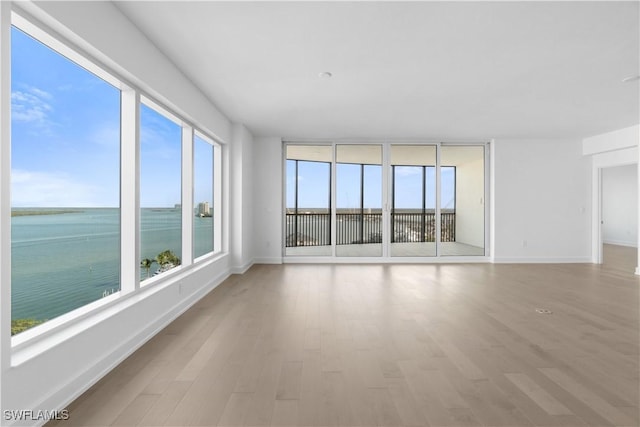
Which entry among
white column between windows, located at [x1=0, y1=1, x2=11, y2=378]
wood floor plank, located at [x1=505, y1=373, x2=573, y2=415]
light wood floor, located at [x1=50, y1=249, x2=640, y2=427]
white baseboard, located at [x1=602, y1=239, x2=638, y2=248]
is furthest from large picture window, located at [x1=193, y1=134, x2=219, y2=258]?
white baseboard, located at [x1=602, y1=239, x2=638, y2=248]

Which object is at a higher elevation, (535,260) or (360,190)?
(360,190)

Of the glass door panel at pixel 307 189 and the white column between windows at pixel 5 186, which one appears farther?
the glass door panel at pixel 307 189

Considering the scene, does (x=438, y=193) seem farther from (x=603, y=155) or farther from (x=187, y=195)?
(x=187, y=195)

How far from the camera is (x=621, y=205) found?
10016mm

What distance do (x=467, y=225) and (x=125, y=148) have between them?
7085mm

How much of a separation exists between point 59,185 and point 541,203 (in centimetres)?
801

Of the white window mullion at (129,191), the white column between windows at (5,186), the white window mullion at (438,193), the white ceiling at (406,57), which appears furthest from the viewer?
the white window mullion at (438,193)

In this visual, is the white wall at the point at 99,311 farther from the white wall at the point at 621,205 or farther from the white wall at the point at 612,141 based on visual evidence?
the white wall at the point at 621,205

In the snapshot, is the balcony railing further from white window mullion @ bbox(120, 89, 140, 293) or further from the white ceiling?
white window mullion @ bbox(120, 89, 140, 293)

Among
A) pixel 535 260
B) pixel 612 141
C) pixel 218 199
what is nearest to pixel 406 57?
pixel 218 199

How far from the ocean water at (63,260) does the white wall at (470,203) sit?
21.6ft

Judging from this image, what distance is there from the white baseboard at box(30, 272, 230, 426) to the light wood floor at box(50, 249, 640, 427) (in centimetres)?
6

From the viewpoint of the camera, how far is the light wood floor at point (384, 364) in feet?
5.99

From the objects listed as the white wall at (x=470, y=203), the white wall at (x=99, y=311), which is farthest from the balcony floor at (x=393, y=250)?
the white wall at (x=99, y=311)
